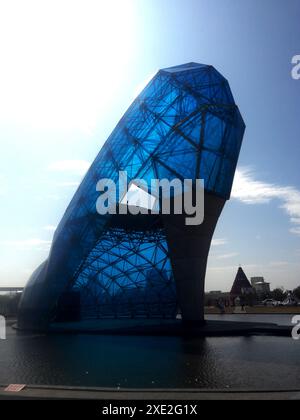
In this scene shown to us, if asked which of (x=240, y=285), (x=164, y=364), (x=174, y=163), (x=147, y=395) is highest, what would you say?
(x=174, y=163)

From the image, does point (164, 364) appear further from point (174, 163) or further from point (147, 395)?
point (174, 163)

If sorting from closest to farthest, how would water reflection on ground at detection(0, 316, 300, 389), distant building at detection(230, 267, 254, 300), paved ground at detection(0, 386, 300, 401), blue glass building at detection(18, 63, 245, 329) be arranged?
paved ground at detection(0, 386, 300, 401)
water reflection on ground at detection(0, 316, 300, 389)
blue glass building at detection(18, 63, 245, 329)
distant building at detection(230, 267, 254, 300)

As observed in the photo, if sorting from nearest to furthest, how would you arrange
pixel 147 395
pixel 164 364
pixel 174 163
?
pixel 147 395 < pixel 164 364 < pixel 174 163

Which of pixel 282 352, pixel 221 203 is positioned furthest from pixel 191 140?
pixel 282 352

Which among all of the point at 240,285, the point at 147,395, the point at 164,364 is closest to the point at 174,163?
the point at 164,364

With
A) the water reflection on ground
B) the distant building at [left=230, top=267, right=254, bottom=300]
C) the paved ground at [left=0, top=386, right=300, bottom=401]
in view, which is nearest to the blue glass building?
the water reflection on ground

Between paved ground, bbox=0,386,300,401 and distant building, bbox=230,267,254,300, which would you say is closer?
paved ground, bbox=0,386,300,401

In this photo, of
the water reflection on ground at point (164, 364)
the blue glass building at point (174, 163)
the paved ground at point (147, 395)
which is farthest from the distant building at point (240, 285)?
the paved ground at point (147, 395)

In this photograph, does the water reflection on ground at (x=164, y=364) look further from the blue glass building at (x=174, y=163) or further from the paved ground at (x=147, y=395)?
the blue glass building at (x=174, y=163)

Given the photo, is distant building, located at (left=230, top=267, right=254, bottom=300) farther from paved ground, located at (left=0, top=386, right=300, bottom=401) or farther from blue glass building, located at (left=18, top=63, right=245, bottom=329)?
paved ground, located at (left=0, top=386, right=300, bottom=401)

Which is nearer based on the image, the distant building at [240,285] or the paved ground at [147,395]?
the paved ground at [147,395]

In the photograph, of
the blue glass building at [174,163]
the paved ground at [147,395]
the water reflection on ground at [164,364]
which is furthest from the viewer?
the blue glass building at [174,163]

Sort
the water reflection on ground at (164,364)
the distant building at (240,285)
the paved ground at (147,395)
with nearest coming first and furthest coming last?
the paved ground at (147,395)
the water reflection on ground at (164,364)
the distant building at (240,285)

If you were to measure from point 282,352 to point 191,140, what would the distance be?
676 inches
